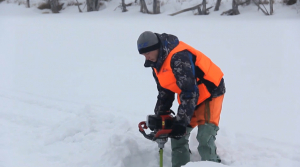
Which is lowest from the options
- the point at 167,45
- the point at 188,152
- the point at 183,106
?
the point at 188,152

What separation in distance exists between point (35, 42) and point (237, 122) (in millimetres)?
7749

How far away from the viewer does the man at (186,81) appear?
2.33 m

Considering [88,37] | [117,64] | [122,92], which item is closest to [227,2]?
[88,37]

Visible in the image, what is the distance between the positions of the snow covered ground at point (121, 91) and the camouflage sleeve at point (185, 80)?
422 millimetres

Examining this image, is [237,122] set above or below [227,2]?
below

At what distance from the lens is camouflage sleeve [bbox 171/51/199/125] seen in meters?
2.30

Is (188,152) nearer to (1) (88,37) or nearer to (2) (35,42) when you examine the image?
(1) (88,37)

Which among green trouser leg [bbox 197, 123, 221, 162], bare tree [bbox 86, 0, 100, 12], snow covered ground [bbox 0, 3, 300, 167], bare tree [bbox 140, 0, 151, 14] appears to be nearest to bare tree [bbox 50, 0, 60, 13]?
bare tree [bbox 86, 0, 100, 12]

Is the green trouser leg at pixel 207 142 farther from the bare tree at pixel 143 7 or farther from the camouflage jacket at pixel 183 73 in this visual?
the bare tree at pixel 143 7

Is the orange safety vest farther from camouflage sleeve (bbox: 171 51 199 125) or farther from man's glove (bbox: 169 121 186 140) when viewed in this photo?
man's glove (bbox: 169 121 186 140)

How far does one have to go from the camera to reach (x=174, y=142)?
291 cm

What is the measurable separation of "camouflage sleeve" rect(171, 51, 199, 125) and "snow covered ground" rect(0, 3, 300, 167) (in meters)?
0.42

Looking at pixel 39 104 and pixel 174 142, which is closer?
pixel 174 142

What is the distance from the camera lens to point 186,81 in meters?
2.29
